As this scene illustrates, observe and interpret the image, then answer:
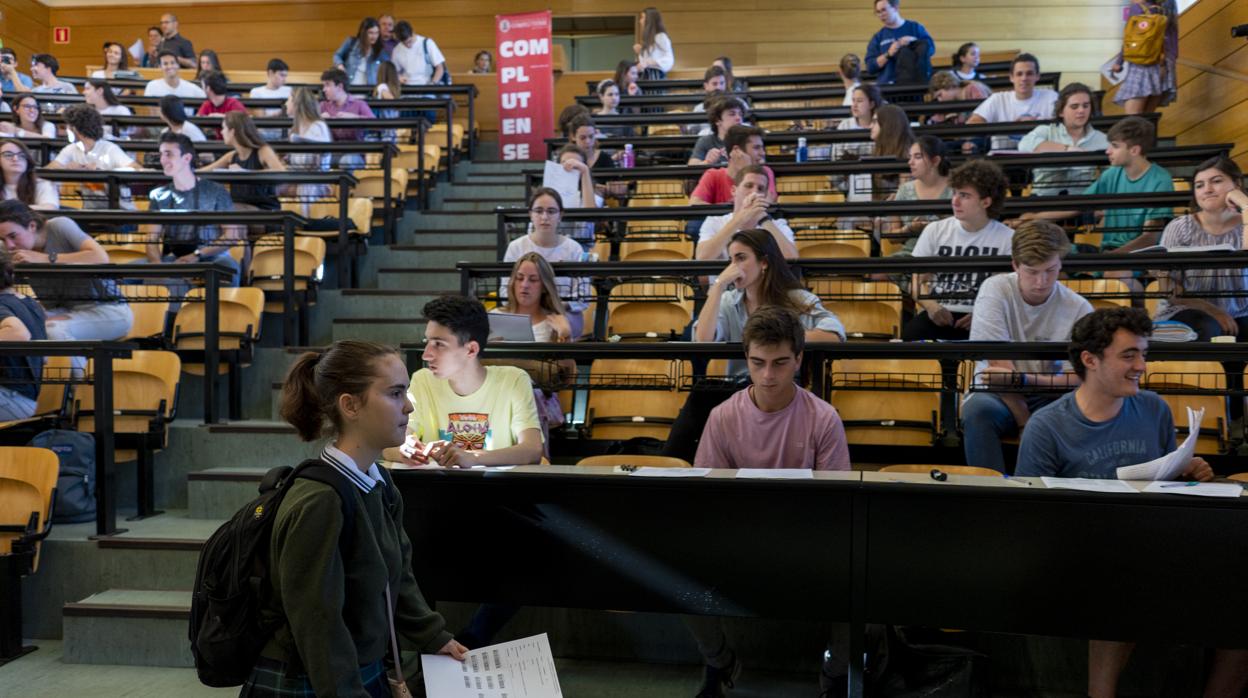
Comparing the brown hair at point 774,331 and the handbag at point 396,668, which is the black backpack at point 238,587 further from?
the brown hair at point 774,331

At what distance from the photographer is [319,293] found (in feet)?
18.6

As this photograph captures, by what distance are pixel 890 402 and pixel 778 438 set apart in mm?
867

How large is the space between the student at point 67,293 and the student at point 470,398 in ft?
6.11

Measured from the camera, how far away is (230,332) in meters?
4.77

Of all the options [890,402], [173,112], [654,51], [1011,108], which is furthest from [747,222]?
[654,51]

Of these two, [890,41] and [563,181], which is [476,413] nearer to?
[563,181]

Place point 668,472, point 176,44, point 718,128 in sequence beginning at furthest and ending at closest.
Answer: point 176,44, point 718,128, point 668,472

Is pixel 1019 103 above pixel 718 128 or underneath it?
above

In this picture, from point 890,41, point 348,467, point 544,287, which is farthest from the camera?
point 890,41

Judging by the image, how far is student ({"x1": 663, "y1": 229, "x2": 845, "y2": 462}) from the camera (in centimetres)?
362

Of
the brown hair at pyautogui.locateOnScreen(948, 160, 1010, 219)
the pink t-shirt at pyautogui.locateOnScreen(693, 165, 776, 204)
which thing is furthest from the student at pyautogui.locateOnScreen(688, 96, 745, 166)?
the brown hair at pyautogui.locateOnScreen(948, 160, 1010, 219)

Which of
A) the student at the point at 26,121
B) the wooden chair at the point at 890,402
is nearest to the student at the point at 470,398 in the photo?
the wooden chair at the point at 890,402

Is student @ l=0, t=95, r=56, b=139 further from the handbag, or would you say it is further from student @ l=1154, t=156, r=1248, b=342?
student @ l=1154, t=156, r=1248, b=342

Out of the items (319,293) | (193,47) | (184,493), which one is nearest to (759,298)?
(184,493)
